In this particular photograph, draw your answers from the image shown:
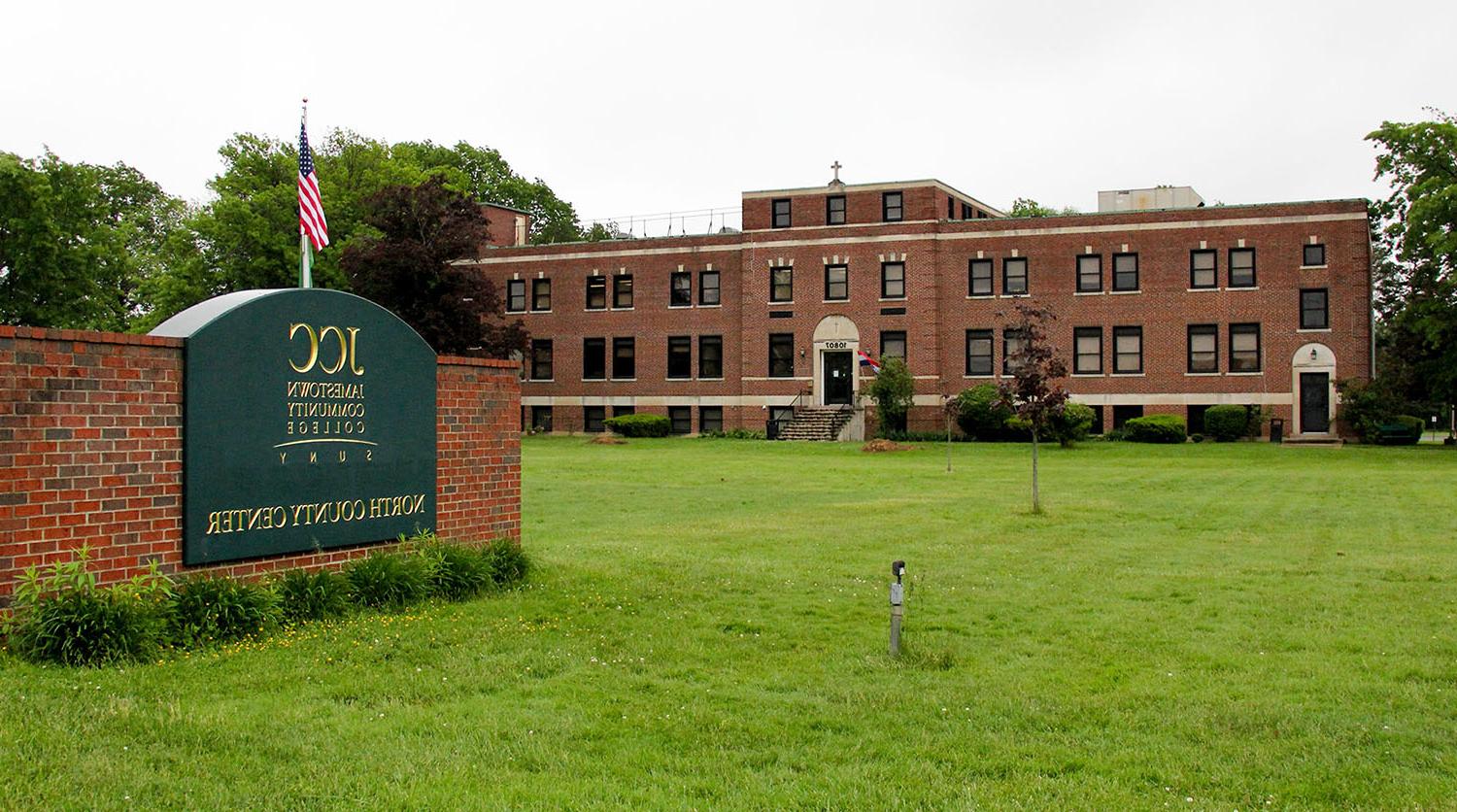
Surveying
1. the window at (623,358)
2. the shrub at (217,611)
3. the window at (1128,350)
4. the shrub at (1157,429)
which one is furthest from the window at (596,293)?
the shrub at (217,611)

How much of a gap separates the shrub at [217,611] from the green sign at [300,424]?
0.24 m

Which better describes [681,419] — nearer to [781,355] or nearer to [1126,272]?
[781,355]

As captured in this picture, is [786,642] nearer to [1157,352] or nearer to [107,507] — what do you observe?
[107,507]

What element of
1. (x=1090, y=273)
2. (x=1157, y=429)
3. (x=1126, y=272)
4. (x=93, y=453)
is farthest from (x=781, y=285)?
(x=93, y=453)

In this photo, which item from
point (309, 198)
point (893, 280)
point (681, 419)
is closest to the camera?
point (309, 198)

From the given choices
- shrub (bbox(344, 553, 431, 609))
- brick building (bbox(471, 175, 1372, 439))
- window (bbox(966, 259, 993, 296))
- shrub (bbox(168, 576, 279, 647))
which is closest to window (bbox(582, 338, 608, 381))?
brick building (bbox(471, 175, 1372, 439))

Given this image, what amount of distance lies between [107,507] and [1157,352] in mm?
45000

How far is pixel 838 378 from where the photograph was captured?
5228cm

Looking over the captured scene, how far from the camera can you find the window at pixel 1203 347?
4694 cm

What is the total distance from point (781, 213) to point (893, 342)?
7756mm

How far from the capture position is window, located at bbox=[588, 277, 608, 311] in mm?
56438

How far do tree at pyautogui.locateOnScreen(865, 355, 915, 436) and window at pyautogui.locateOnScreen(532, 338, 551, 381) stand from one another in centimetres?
1717

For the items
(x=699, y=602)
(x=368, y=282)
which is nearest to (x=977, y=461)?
(x=368, y=282)

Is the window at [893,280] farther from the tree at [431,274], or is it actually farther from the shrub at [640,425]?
the tree at [431,274]
